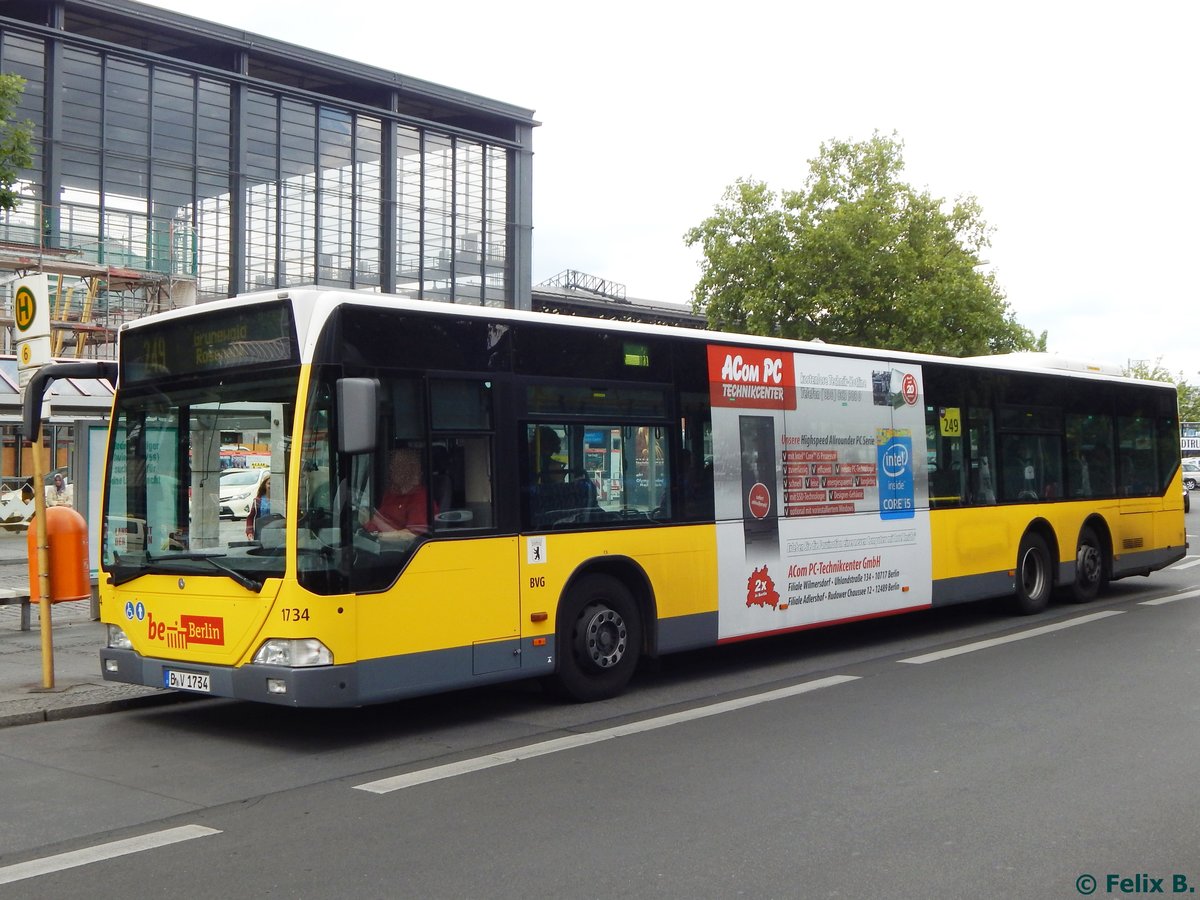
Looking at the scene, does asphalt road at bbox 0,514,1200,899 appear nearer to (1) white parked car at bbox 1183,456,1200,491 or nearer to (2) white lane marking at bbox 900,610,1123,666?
(2) white lane marking at bbox 900,610,1123,666

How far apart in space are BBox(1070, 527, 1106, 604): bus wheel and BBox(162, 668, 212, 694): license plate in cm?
1074

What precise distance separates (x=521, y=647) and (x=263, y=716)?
2.00m

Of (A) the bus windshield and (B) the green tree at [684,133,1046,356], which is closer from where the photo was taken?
(A) the bus windshield

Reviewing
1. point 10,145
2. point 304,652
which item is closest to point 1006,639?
point 304,652

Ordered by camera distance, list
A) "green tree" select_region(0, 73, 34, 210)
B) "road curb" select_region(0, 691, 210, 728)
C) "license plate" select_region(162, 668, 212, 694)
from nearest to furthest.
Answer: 1. "license plate" select_region(162, 668, 212, 694)
2. "road curb" select_region(0, 691, 210, 728)
3. "green tree" select_region(0, 73, 34, 210)

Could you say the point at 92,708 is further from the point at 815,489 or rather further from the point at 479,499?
the point at 815,489

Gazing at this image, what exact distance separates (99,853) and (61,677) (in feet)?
16.6

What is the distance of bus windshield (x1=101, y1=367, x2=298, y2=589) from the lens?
7.62 m

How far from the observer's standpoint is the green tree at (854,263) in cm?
3322

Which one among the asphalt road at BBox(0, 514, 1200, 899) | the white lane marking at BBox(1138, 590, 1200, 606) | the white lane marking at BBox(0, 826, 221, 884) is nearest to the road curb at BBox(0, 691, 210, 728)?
the asphalt road at BBox(0, 514, 1200, 899)

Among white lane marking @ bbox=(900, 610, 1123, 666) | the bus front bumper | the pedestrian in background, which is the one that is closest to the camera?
the bus front bumper

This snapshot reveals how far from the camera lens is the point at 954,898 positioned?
474cm

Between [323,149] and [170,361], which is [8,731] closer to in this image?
[170,361]

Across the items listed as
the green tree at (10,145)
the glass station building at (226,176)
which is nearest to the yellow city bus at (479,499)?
the green tree at (10,145)
